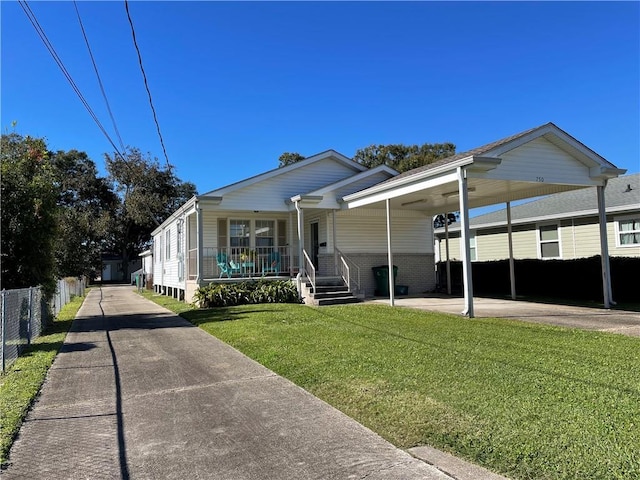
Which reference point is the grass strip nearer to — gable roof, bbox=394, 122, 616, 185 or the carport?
the carport

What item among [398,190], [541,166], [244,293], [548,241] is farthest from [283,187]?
[548,241]

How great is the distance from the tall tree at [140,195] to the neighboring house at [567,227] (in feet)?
109

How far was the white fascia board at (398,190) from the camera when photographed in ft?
36.4

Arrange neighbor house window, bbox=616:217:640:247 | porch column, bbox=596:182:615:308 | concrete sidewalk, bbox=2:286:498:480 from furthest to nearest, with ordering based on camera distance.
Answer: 1. neighbor house window, bbox=616:217:640:247
2. porch column, bbox=596:182:615:308
3. concrete sidewalk, bbox=2:286:498:480

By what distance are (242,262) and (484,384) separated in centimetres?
1176

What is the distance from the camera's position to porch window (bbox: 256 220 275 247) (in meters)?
17.8

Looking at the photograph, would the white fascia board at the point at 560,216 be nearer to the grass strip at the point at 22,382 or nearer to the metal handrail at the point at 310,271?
the metal handrail at the point at 310,271

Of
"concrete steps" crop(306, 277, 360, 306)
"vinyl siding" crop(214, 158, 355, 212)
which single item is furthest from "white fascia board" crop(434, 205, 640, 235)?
"concrete steps" crop(306, 277, 360, 306)

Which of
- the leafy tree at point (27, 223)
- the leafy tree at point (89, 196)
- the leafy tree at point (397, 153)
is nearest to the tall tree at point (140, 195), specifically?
the leafy tree at point (89, 196)

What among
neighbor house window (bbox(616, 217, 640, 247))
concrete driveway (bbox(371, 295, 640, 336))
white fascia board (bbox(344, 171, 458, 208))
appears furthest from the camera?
neighbor house window (bbox(616, 217, 640, 247))

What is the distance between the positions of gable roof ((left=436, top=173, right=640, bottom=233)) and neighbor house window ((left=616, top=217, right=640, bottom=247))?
2.27 feet

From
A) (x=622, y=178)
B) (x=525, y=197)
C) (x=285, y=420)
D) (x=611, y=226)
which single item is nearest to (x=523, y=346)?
(x=285, y=420)

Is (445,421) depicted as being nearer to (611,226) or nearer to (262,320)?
(262,320)

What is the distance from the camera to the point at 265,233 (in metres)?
17.8
